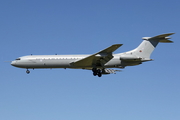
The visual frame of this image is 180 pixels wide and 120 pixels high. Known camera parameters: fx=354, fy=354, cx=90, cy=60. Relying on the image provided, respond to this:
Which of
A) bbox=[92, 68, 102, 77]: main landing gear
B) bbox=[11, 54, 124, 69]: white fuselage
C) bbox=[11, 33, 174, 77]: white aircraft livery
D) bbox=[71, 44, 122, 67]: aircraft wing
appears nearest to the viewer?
bbox=[71, 44, 122, 67]: aircraft wing

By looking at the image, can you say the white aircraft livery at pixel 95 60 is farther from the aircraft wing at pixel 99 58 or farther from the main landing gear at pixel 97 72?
the main landing gear at pixel 97 72

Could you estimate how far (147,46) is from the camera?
1885 inches

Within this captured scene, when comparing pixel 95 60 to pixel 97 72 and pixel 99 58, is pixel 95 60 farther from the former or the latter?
pixel 97 72

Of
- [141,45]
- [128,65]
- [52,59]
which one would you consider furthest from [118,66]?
[52,59]

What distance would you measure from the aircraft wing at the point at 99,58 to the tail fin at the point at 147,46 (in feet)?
15.9

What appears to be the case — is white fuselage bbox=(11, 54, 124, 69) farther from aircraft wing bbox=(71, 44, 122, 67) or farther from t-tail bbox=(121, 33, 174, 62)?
t-tail bbox=(121, 33, 174, 62)

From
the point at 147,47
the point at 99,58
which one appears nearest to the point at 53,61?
the point at 99,58

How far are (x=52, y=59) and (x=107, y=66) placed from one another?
7.35m

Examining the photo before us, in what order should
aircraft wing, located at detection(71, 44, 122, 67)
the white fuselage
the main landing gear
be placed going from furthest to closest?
the main landing gear < the white fuselage < aircraft wing, located at detection(71, 44, 122, 67)

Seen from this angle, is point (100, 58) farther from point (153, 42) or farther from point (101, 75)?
point (153, 42)

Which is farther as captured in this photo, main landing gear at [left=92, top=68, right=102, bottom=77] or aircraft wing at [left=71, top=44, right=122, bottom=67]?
main landing gear at [left=92, top=68, right=102, bottom=77]

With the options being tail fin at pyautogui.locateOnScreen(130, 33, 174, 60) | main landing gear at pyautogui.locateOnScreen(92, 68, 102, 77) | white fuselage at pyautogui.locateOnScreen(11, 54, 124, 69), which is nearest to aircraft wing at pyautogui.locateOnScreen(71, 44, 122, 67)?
white fuselage at pyautogui.locateOnScreen(11, 54, 124, 69)

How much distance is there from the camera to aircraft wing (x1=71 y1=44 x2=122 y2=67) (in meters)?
43.2

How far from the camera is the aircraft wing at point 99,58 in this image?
1701 inches
